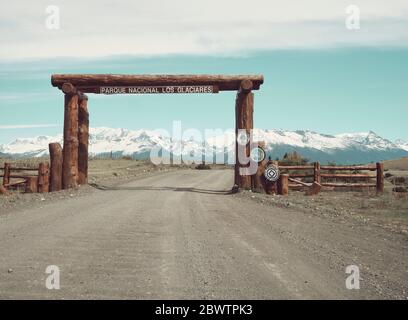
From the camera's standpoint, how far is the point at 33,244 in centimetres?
856

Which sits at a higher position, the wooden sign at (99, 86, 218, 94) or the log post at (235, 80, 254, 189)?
the wooden sign at (99, 86, 218, 94)

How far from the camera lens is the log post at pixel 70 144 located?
20.6 m

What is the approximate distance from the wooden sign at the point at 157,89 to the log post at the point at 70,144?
139 centimetres

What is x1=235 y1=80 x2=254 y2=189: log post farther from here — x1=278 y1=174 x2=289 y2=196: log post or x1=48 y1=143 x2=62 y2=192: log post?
x1=48 y1=143 x2=62 y2=192: log post

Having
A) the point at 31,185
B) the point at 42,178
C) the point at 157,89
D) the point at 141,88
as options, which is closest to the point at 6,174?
the point at 31,185

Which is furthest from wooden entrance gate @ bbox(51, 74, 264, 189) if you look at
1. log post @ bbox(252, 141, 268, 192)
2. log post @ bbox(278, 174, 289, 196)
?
log post @ bbox(278, 174, 289, 196)

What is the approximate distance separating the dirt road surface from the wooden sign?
8.37 meters

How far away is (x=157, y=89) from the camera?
2072 cm

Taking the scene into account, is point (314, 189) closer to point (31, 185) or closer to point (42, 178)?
point (42, 178)

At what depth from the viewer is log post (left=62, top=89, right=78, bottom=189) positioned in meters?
20.6

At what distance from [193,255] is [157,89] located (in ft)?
45.4

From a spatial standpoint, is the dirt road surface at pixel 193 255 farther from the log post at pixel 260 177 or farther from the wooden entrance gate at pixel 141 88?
the wooden entrance gate at pixel 141 88

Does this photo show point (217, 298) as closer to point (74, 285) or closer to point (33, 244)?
point (74, 285)

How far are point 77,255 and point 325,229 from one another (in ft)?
19.2
